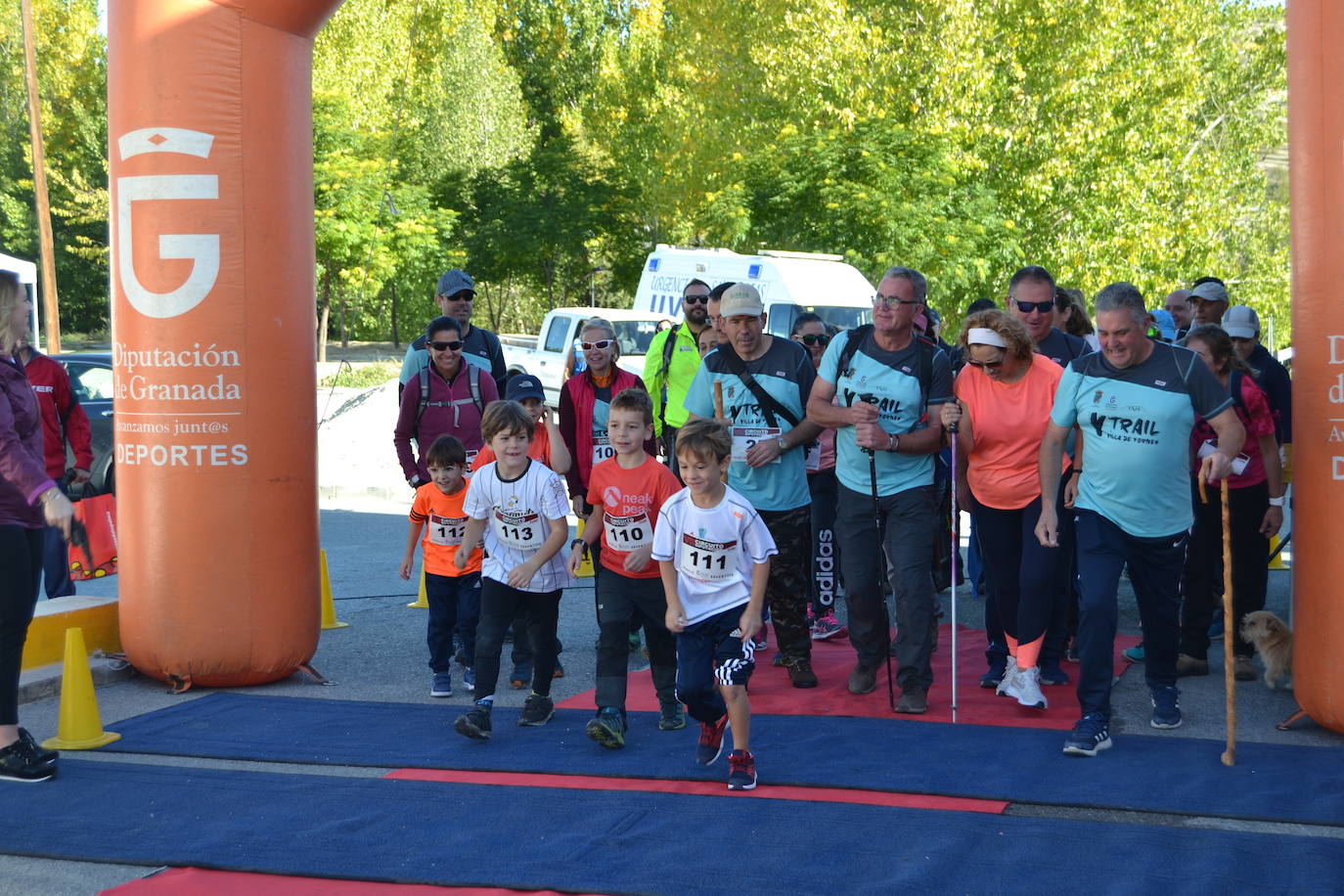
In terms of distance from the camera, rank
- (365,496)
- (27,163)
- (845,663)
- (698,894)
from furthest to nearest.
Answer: (27,163) < (365,496) < (845,663) < (698,894)

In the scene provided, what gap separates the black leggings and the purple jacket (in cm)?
7

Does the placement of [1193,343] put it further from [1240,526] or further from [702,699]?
[702,699]

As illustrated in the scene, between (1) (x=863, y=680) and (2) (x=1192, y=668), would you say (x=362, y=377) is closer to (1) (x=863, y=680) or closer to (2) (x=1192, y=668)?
(1) (x=863, y=680)

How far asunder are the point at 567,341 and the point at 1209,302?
1387 cm

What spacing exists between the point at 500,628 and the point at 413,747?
69cm

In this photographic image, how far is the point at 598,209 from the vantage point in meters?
39.0

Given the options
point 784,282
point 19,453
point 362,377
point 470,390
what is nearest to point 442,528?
point 470,390

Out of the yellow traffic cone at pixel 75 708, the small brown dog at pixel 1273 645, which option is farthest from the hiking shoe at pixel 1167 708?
the yellow traffic cone at pixel 75 708

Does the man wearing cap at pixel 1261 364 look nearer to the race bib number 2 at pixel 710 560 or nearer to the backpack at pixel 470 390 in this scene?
the race bib number 2 at pixel 710 560

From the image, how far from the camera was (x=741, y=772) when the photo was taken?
5488mm

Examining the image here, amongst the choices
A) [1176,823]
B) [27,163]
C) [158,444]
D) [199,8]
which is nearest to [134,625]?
[158,444]

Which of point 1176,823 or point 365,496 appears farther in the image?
point 365,496

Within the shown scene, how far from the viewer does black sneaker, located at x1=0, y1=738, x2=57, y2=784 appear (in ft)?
18.9

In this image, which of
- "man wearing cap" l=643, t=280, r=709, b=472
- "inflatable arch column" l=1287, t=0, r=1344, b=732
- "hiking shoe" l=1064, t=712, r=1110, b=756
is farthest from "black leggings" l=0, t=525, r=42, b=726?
"inflatable arch column" l=1287, t=0, r=1344, b=732
